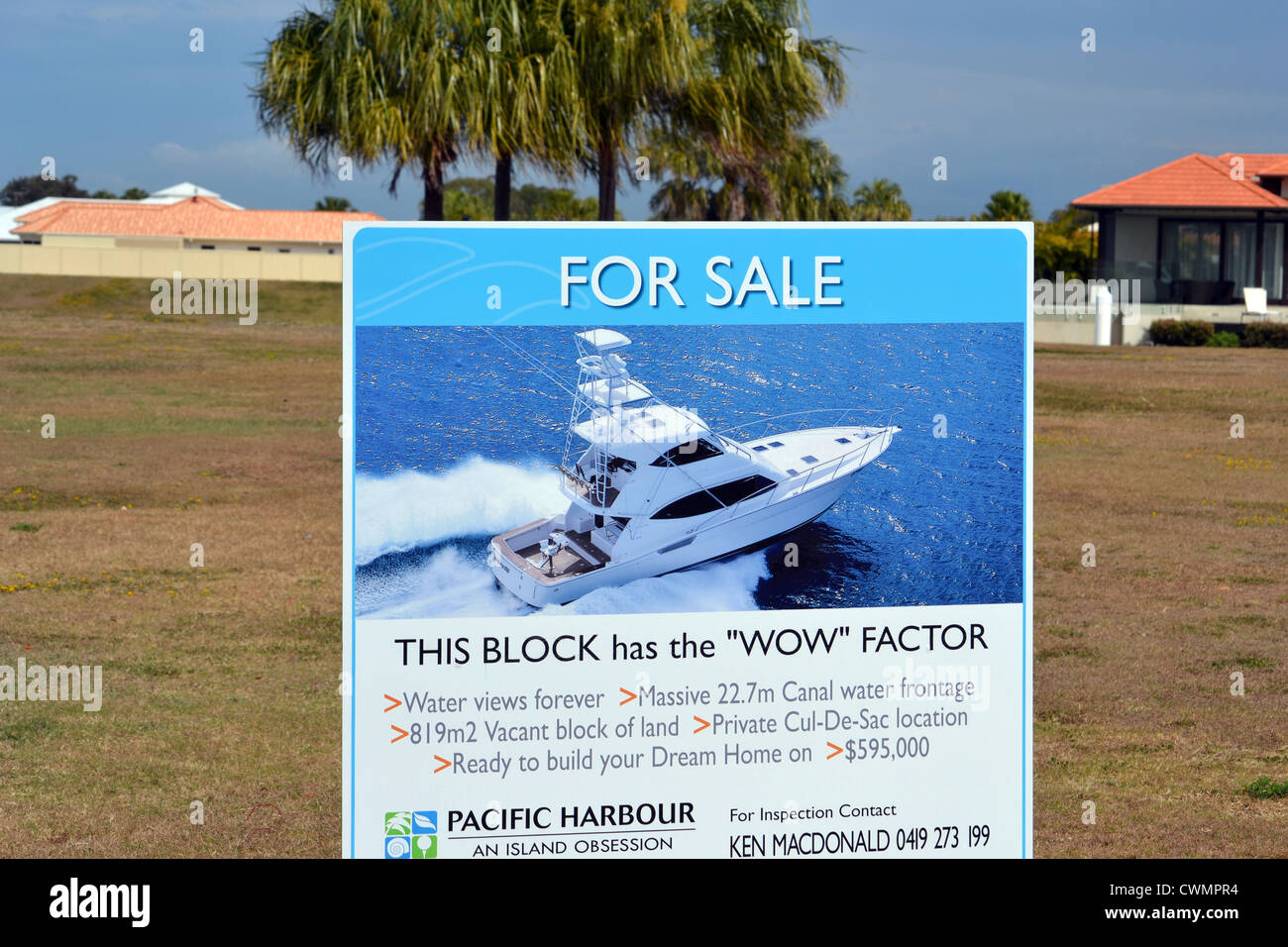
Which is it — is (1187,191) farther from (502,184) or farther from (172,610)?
(172,610)

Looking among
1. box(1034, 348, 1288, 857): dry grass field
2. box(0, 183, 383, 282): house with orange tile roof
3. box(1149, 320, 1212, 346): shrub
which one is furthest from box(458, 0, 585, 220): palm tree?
box(0, 183, 383, 282): house with orange tile roof

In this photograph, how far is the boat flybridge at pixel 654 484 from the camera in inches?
153

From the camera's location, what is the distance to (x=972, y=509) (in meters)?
4.14

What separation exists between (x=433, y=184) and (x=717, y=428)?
1003cm

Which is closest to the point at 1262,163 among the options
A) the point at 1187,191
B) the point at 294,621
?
the point at 1187,191

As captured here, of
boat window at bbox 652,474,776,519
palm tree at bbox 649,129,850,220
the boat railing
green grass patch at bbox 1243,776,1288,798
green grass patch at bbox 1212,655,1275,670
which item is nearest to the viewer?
the boat railing

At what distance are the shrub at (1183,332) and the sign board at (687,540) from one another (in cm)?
3229

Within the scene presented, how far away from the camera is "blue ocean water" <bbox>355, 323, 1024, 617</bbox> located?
12.5ft

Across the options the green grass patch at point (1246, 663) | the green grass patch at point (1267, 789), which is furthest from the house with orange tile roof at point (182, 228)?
the green grass patch at point (1267, 789)

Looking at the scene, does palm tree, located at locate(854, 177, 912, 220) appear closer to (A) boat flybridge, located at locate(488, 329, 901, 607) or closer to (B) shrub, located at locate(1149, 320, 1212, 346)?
(B) shrub, located at locate(1149, 320, 1212, 346)

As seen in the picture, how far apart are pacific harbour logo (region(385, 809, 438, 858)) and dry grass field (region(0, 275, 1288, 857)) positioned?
1.79m

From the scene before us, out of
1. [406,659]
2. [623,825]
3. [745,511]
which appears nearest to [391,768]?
[406,659]

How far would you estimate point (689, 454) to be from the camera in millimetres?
4078

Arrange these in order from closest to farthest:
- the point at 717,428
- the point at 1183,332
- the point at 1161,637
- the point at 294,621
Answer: the point at 717,428
the point at 1161,637
the point at 294,621
the point at 1183,332
